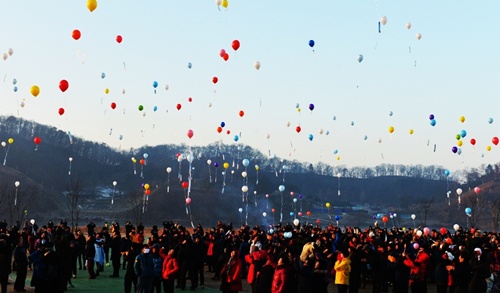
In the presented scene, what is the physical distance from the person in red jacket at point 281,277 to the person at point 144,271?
3.72m

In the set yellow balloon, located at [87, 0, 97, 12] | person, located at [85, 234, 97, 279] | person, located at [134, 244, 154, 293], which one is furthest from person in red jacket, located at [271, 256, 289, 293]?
yellow balloon, located at [87, 0, 97, 12]

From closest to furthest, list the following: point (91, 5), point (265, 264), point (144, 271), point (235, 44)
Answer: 1. point (265, 264)
2. point (144, 271)
3. point (91, 5)
4. point (235, 44)

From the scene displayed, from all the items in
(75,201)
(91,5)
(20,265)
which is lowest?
(20,265)

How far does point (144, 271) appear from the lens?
15422 millimetres

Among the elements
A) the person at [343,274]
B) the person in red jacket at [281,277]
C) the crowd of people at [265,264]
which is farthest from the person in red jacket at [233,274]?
the person at [343,274]

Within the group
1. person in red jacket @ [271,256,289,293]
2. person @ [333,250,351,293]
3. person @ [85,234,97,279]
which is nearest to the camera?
person in red jacket @ [271,256,289,293]

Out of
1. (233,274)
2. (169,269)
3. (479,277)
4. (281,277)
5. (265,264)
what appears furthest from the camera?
(169,269)

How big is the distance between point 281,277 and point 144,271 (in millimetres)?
3953

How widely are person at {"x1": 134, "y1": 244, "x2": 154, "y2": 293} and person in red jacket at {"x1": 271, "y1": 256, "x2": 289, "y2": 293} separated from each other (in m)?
3.72

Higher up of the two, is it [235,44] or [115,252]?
[235,44]

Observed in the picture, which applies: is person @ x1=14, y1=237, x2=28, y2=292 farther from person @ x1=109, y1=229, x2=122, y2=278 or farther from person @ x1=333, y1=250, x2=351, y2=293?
person @ x1=333, y1=250, x2=351, y2=293

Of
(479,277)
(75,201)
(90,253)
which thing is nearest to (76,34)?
(90,253)

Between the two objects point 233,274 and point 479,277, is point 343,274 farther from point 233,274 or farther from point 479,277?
point 479,277

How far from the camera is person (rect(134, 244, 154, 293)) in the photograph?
50.6ft
